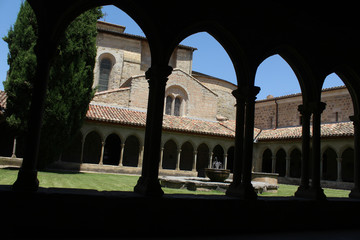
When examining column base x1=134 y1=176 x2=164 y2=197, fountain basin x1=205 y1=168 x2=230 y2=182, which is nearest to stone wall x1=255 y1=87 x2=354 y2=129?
fountain basin x1=205 y1=168 x2=230 y2=182

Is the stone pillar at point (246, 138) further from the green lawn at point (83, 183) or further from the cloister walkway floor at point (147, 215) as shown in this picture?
the green lawn at point (83, 183)

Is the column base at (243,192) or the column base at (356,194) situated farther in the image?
the column base at (356,194)

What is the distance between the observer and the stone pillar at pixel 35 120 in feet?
10.8

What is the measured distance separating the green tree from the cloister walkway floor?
31.7 ft


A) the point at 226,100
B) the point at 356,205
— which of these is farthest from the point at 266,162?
the point at 356,205

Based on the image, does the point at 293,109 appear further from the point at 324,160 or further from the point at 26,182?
the point at 26,182

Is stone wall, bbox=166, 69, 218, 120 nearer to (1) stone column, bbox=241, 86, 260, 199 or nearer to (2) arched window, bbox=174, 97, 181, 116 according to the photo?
(2) arched window, bbox=174, 97, 181, 116

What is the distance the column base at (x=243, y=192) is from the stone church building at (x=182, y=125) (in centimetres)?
1191

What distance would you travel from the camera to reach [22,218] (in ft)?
10.4

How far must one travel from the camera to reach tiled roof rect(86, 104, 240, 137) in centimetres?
1607

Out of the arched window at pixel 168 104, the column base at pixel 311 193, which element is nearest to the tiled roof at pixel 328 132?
the arched window at pixel 168 104

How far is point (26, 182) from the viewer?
328 centimetres

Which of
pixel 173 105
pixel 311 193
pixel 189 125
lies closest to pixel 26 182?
pixel 311 193

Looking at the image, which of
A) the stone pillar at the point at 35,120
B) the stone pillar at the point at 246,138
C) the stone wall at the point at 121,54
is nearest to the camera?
the stone pillar at the point at 35,120
